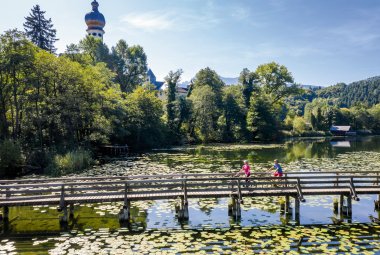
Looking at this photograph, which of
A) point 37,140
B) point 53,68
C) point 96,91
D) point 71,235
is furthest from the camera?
point 96,91

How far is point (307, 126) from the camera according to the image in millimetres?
112500

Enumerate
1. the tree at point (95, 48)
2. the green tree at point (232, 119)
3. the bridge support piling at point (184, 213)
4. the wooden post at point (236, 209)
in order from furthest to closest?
1. the tree at point (95, 48)
2. the green tree at point (232, 119)
3. the wooden post at point (236, 209)
4. the bridge support piling at point (184, 213)

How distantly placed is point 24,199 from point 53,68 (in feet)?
80.2

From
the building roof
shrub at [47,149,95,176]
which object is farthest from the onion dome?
the building roof

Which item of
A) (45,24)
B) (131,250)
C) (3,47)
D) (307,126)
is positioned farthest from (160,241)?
(307,126)

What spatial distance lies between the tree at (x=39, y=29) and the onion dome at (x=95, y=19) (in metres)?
38.8

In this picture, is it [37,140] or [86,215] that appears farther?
[37,140]

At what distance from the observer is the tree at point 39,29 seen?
6328 cm

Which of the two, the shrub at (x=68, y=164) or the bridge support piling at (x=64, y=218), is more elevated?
the shrub at (x=68, y=164)

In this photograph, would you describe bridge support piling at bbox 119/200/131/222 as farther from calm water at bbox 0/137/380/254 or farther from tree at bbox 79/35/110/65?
tree at bbox 79/35/110/65

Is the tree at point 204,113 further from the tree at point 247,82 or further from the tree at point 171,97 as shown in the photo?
the tree at point 247,82

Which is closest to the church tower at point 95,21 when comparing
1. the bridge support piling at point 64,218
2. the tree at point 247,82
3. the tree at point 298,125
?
the tree at point 247,82

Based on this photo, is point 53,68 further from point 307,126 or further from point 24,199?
point 307,126

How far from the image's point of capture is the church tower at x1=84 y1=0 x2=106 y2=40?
102125mm
